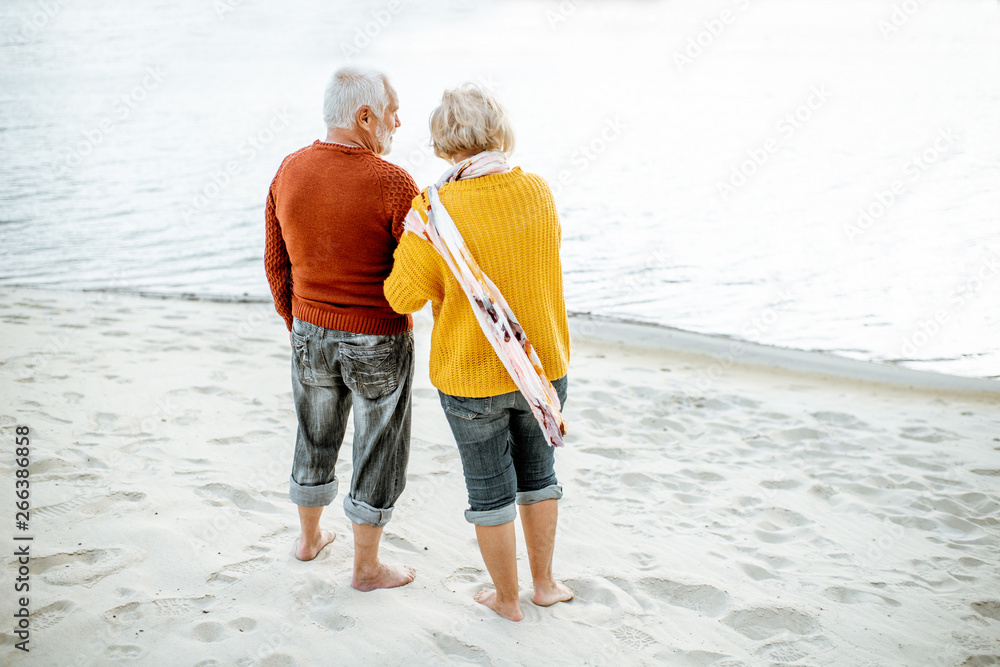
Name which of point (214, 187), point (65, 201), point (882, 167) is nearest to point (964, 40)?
point (882, 167)

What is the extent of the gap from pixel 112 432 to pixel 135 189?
10701 mm

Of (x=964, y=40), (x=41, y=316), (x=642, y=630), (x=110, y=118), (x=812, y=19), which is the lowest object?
(x=642, y=630)

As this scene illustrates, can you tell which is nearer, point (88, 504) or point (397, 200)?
point (397, 200)

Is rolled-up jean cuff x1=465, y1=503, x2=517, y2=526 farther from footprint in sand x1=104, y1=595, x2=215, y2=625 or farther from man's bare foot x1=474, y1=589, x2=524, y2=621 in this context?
footprint in sand x1=104, y1=595, x2=215, y2=625

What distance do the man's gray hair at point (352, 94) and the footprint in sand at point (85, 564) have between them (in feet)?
5.68

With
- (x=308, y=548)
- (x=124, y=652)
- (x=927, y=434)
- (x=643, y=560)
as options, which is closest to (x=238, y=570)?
(x=308, y=548)

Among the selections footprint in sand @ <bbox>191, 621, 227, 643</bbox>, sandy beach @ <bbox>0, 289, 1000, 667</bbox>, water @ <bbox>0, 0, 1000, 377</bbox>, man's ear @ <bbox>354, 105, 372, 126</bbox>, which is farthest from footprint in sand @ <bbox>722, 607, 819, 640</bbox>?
water @ <bbox>0, 0, 1000, 377</bbox>

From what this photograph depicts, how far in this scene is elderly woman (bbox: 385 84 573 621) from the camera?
2.09m

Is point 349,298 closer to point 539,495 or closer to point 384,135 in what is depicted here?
point 384,135

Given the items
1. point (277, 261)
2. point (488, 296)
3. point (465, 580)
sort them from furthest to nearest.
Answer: point (465, 580) → point (277, 261) → point (488, 296)

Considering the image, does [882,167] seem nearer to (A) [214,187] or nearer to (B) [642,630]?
(A) [214,187]

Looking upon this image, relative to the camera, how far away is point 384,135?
235 cm

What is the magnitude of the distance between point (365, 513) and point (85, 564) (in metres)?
1.05

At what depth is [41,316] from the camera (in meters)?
5.88
